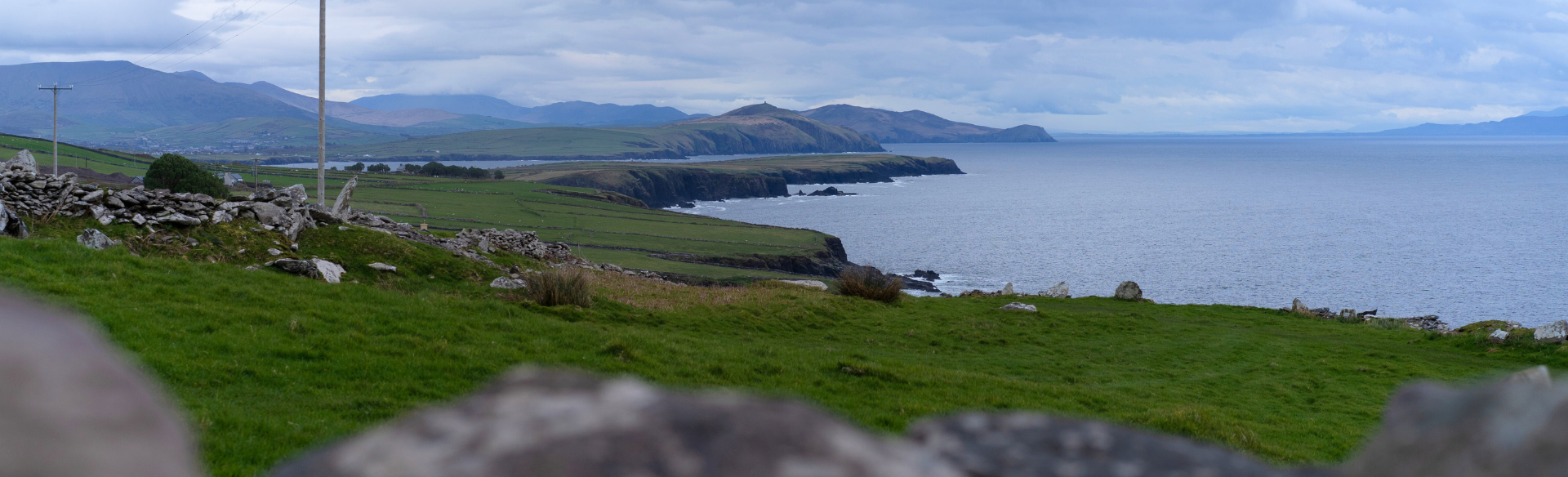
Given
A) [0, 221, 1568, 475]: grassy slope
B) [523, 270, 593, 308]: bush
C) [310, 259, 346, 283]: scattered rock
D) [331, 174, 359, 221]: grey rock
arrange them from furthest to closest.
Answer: [331, 174, 359, 221]: grey rock, [523, 270, 593, 308]: bush, [310, 259, 346, 283]: scattered rock, [0, 221, 1568, 475]: grassy slope

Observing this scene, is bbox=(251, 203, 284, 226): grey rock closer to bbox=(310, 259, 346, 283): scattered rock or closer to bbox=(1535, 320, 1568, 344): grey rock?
bbox=(310, 259, 346, 283): scattered rock

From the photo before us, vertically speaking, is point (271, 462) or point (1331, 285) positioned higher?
point (271, 462)

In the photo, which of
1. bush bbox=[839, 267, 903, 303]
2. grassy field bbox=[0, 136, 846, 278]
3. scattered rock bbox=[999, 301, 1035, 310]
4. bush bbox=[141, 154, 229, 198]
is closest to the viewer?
scattered rock bbox=[999, 301, 1035, 310]

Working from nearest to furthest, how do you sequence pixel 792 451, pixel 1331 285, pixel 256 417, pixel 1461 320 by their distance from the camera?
1. pixel 792 451
2. pixel 256 417
3. pixel 1461 320
4. pixel 1331 285

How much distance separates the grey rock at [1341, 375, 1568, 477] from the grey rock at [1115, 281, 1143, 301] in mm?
42587

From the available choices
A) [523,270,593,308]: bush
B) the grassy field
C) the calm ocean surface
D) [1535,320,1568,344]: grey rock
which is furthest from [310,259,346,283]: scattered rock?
the calm ocean surface

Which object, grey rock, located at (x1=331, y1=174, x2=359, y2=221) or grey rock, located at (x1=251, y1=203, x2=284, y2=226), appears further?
grey rock, located at (x1=331, y1=174, x2=359, y2=221)

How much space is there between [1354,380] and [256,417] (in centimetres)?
2634

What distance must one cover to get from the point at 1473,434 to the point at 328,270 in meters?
25.4

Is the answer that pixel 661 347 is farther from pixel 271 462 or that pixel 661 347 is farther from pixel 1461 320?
pixel 1461 320

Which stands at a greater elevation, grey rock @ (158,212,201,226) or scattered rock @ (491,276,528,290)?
grey rock @ (158,212,201,226)

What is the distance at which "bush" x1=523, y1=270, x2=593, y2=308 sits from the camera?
22.2 meters

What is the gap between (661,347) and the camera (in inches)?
661

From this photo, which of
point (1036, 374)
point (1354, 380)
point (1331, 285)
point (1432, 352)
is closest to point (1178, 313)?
point (1432, 352)
